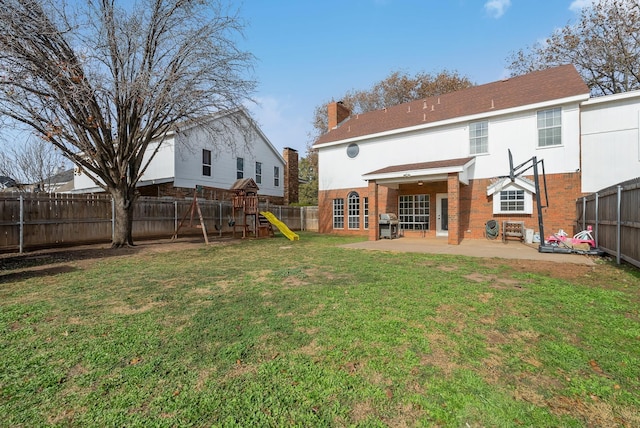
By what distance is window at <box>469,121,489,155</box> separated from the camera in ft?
45.3

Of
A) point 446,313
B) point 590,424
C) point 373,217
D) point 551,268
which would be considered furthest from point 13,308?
point 373,217

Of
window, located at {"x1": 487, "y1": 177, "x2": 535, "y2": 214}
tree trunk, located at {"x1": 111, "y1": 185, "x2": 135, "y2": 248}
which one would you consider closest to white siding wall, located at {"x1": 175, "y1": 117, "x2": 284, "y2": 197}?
tree trunk, located at {"x1": 111, "y1": 185, "x2": 135, "y2": 248}

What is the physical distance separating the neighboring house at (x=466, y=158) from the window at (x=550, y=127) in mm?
33

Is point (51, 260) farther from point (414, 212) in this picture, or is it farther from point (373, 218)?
point (414, 212)

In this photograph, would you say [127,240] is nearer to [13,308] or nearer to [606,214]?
Answer: [13,308]

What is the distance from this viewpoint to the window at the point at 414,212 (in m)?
15.9

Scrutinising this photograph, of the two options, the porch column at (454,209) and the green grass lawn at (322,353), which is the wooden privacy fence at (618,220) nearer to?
the green grass lawn at (322,353)

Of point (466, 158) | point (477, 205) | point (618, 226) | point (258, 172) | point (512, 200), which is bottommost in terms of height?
point (618, 226)

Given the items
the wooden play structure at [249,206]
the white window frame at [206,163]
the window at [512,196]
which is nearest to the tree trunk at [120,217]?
the wooden play structure at [249,206]

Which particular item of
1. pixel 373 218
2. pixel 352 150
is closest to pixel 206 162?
pixel 352 150

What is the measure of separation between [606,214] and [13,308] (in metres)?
13.1

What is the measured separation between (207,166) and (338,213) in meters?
9.57

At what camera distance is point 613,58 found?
19109 millimetres

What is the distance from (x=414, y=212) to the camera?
1628cm
